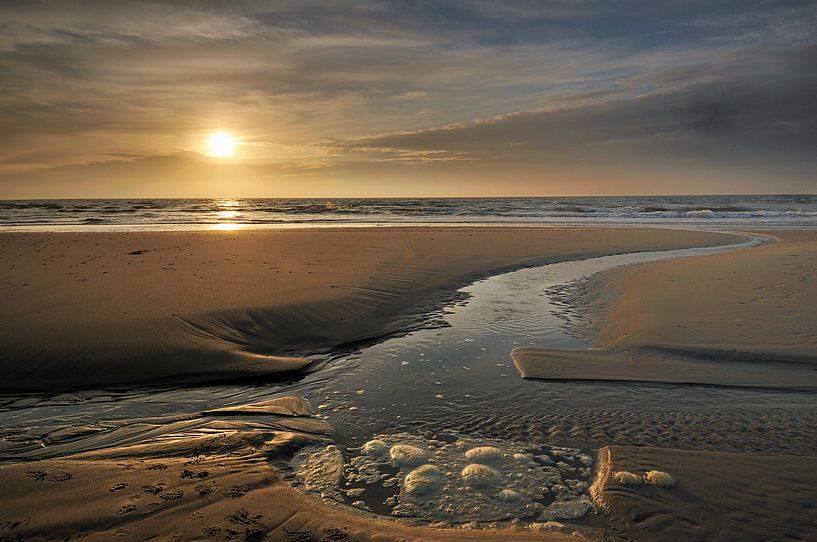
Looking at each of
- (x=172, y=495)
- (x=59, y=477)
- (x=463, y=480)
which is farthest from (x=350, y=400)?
(x=59, y=477)

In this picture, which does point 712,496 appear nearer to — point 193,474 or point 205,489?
point 205,489

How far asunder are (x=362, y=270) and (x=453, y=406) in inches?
321

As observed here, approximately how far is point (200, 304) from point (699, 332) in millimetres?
8771

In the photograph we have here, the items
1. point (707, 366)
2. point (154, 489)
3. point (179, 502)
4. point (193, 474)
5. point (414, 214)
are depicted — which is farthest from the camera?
point (414, 214)

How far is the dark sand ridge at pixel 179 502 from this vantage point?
3.46 m

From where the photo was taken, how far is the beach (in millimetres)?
3738

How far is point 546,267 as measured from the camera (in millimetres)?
16703

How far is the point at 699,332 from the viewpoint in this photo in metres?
8.53

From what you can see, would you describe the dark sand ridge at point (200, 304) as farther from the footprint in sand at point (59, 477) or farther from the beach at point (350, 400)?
the footprint in sand at point (59, 477)

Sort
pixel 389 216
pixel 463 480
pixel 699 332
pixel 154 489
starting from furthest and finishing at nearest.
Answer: pixel 389 216, pixel 699 332, pixel 463 480, pixel 154 489

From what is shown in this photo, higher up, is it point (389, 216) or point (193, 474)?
point (389, 216)

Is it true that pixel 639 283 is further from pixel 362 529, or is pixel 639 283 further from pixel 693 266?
pixel 362 529

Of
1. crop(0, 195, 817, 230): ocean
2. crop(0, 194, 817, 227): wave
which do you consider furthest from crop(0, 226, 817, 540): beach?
crop(0, 194, 817, 227): wave

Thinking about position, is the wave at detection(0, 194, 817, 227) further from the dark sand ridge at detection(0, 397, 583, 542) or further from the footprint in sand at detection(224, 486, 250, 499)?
the footprint in sand at detection(224, 486, 250, 499)
